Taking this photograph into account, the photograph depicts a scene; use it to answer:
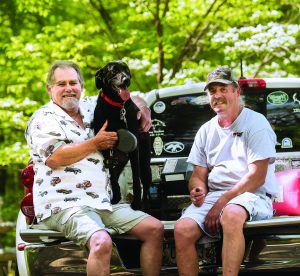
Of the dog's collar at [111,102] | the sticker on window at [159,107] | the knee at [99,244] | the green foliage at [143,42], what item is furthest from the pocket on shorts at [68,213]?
the green foliage at [143,42]

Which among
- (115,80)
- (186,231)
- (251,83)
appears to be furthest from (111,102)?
(251,83)

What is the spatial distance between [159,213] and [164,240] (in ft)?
2.76

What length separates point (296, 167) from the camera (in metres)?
5.86

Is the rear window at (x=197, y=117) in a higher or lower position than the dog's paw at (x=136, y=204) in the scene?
higher

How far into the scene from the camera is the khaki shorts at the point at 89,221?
14.7 feet

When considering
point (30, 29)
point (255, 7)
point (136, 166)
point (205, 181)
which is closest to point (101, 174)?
point (136, 166)

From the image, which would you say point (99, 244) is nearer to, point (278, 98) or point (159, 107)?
point (159, 107)

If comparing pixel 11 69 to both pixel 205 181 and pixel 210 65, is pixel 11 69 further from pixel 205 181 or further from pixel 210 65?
pixel 205 181

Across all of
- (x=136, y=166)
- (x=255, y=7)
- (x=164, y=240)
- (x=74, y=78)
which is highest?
(x=255, y=7)

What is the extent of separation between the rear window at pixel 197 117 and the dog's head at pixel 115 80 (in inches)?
51.7

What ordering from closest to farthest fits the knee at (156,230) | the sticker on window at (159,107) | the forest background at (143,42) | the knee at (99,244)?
the knee at (99,244), the knee at (156,230), the sticker on window at (159,107), the forest background at (143,42)

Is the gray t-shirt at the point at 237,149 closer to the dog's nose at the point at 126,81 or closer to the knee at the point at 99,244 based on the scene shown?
the dog's nose at the point at 126,81

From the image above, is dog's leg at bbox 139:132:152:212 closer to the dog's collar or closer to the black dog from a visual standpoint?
the black dog

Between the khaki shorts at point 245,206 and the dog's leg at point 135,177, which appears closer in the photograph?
the khaki shorts at point 245,206
